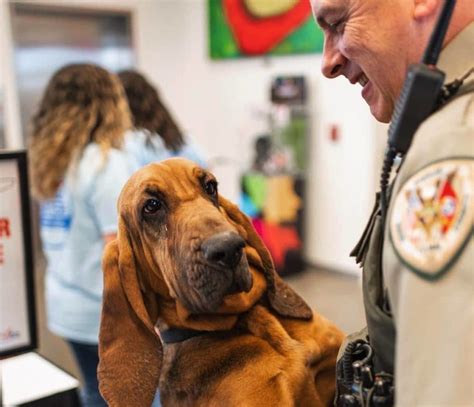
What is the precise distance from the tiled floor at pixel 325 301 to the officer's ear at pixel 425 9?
269 cm

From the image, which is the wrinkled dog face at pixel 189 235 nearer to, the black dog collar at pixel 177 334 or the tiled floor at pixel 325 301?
the black dog collar at pixel 177 334

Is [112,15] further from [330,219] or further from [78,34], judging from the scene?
[330,219]

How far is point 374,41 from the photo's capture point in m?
0.81

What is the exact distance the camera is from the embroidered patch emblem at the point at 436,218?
0.58 m

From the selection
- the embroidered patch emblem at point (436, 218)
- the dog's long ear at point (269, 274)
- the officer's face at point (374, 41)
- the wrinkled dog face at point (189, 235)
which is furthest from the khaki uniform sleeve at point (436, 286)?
the dog's long ear at point (269, 274)

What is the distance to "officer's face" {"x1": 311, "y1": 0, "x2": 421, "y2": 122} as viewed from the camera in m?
0.79

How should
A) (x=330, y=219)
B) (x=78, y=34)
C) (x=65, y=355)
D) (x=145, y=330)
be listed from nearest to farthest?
1. (x=145, y=330)
2. (x=65, y=355)
3. (x=330, y=219)
4. (x=78, y=34)

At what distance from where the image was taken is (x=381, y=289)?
77 centimetres

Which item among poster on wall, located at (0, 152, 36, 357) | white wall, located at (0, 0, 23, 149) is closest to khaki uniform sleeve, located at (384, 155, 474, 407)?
poster on wall, located at (0, 152, 36, 357)

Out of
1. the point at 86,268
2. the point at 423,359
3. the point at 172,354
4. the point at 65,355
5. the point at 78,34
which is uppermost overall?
the point at 78,34

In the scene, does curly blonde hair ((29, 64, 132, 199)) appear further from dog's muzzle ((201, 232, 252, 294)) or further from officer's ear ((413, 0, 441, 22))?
officer's ear ((413, 0, 441, 22))

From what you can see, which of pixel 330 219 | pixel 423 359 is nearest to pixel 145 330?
pixel 423 359

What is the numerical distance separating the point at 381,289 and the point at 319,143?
4.59 m

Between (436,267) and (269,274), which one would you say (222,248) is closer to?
(269,274)
